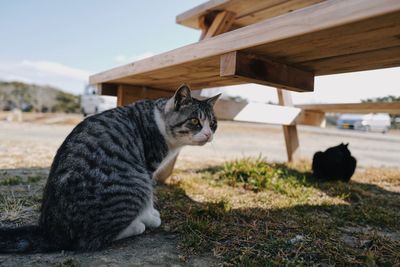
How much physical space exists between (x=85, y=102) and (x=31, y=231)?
14.7 meters

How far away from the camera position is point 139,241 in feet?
5.72

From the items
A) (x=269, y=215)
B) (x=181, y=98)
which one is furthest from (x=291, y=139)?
(x=181, y=98)

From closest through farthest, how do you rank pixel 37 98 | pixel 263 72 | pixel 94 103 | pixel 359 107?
pixel 263 72 < pixel 359 107 < pixel 94 103 < pixel 37 98

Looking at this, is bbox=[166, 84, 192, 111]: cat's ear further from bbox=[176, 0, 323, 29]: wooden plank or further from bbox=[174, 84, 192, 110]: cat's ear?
bbox=[176, 0, 323, 29]: wooden plank

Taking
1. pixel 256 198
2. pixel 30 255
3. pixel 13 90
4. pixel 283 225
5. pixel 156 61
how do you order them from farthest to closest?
pixel 13 90
pixel 256 198
pixel 156 61
pixel 283 225
pixel 30 255

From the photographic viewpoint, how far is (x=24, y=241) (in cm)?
152

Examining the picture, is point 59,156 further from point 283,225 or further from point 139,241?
point 283,225

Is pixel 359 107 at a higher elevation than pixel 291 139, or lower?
higher

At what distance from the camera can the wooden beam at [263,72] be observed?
180cm

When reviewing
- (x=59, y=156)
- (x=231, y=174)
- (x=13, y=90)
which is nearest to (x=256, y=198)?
(x=231, y=174)

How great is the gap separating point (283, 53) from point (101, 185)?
1.33m

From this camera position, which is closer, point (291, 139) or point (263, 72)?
point (263, 72)

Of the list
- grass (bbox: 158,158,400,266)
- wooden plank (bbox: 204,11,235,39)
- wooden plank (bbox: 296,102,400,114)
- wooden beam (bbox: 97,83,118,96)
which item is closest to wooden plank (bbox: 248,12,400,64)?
grass (bbox: 158,158,400,266)

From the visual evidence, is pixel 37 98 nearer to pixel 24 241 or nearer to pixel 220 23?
pixel 220 23
